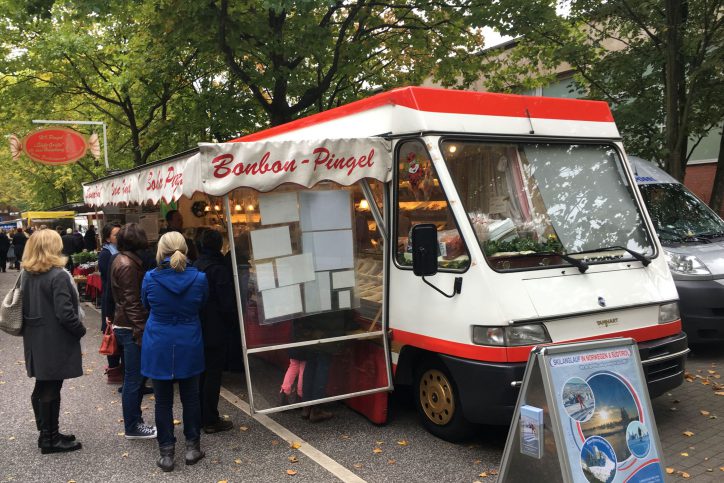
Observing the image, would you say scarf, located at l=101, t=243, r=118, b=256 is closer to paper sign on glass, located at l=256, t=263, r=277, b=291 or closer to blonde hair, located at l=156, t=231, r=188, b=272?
blonde hair, located at l=156, t=231, r=188, b=272

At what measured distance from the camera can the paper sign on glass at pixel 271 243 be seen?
4645 mm

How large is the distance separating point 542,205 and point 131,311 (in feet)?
11.6

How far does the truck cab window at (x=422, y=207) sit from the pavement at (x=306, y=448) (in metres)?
1.46

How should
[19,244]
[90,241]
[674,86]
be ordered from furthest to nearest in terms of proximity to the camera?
[19,244] → [90,241] → [674,86]

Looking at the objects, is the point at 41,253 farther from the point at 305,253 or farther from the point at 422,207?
the point at 422,207

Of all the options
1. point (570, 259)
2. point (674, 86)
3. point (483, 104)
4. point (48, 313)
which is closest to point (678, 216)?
point (674, 86)

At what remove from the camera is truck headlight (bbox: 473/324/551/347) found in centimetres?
400

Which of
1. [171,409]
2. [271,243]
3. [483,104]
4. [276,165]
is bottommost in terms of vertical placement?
[171,409]

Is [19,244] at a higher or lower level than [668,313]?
higher

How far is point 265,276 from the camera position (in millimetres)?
4688

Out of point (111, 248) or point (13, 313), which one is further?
point (111, 248)

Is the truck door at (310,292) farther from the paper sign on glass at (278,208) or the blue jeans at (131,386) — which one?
the blue jeans at (131,386)

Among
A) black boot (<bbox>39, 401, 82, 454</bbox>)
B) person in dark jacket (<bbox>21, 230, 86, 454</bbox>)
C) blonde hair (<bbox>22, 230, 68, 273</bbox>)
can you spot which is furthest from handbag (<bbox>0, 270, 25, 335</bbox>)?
black boot (<bbox>39, 401, 82, 454</bbox>)

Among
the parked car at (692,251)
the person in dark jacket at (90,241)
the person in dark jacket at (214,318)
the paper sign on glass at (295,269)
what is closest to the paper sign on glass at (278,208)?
the paper sign on glass at (295,269)
